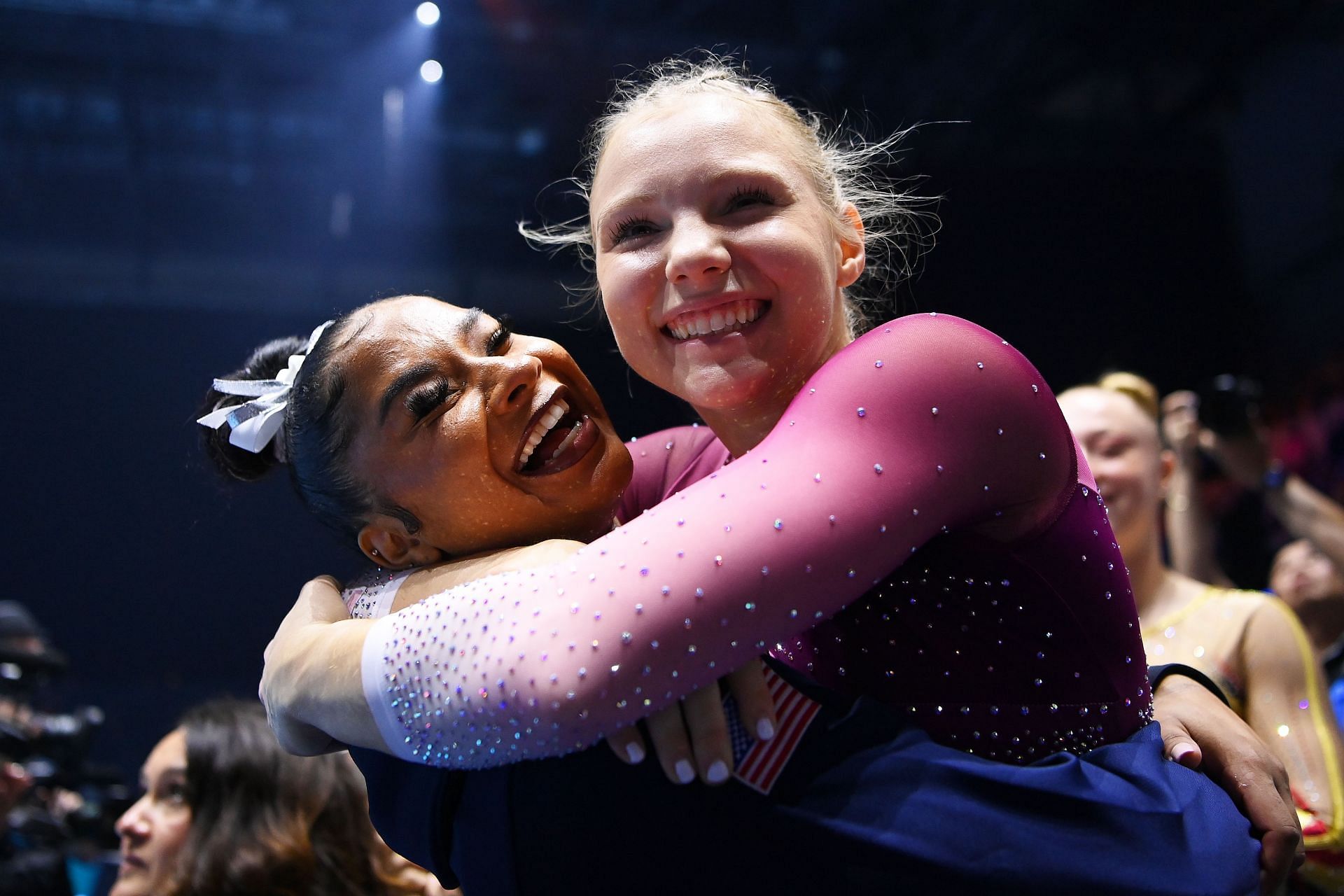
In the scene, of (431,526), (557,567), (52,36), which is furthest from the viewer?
(52,36)

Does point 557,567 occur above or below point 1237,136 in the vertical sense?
below

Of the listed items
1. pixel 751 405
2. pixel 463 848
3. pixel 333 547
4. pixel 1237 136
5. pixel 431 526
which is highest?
pixel 1237 136

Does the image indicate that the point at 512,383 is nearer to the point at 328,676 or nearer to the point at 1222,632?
the point at 328,676

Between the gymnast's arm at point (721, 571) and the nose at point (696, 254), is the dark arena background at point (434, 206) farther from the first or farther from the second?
the gymnast's arm at point (721, 571)

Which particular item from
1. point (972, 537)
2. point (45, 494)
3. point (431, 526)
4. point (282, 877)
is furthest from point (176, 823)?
point (45, 494)

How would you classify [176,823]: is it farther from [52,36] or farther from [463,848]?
[52,36]

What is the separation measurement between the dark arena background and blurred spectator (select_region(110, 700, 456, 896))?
7.99ft

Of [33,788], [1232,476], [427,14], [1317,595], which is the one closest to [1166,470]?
[1232,476]

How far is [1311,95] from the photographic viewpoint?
442cm

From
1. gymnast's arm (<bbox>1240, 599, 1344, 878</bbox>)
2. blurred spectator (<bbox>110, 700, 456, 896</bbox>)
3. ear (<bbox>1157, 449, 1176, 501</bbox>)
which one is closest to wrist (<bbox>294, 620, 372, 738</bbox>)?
blurred spectator (<bbox>110, 700, 456, 896</bbox>)

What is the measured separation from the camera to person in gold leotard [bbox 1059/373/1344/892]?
5.57 feet

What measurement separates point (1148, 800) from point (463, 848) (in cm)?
48

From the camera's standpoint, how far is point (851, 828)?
700 mm

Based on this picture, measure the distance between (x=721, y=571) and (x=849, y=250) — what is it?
573 millimetres
